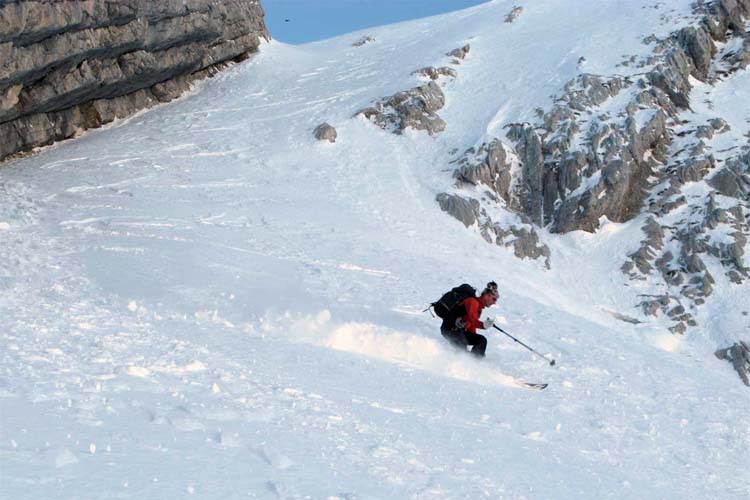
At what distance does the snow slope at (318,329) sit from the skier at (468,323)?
0.41m

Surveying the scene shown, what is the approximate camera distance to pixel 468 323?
46.8 ft

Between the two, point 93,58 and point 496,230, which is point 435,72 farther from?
point 93,58

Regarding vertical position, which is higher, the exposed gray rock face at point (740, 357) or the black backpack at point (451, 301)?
the black backpack at point (451, 301)

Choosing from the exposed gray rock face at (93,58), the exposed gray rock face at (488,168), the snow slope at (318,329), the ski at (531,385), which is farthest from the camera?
the exposed gray rock face at (488,168)

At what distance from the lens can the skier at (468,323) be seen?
46.9ft

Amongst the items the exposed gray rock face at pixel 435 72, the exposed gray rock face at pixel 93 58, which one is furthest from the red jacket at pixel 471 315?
the exposed gray rock face at pixel 435 72

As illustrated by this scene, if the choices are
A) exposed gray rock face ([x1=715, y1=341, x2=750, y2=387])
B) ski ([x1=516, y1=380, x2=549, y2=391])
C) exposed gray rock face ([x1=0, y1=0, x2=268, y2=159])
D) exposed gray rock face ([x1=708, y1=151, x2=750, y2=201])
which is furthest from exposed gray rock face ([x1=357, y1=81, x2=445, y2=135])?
ski ([x1=516, y1=380, x2=549, y2=391])

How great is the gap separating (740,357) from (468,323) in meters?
12.8

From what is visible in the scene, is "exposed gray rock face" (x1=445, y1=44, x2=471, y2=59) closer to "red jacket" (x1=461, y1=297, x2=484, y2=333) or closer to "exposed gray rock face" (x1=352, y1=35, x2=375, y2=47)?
"exposed gray rock face" (x1=352, y1=35, x2=375, y2=47)

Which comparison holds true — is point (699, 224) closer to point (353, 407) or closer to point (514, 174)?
point (514, 174)

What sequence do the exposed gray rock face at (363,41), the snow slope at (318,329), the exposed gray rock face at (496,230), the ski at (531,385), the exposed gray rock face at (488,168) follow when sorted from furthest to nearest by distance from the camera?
the exposed gray rock face at (363,41), the exposed gray rock face at (488,168), the exposed gray rock face at (496,230), the ski at (531,385), the snow slope at (318,329)

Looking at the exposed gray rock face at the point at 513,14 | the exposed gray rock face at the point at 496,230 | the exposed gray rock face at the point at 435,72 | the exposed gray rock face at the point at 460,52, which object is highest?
the exposed gray rock face at the point at 513,14

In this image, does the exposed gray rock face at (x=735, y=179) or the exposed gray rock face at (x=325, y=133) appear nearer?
the exposed gray rock face at (x=735, y=179)

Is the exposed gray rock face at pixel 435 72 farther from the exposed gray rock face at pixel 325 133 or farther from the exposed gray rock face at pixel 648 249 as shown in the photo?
the exposed gray rock face at pixel 648 249
